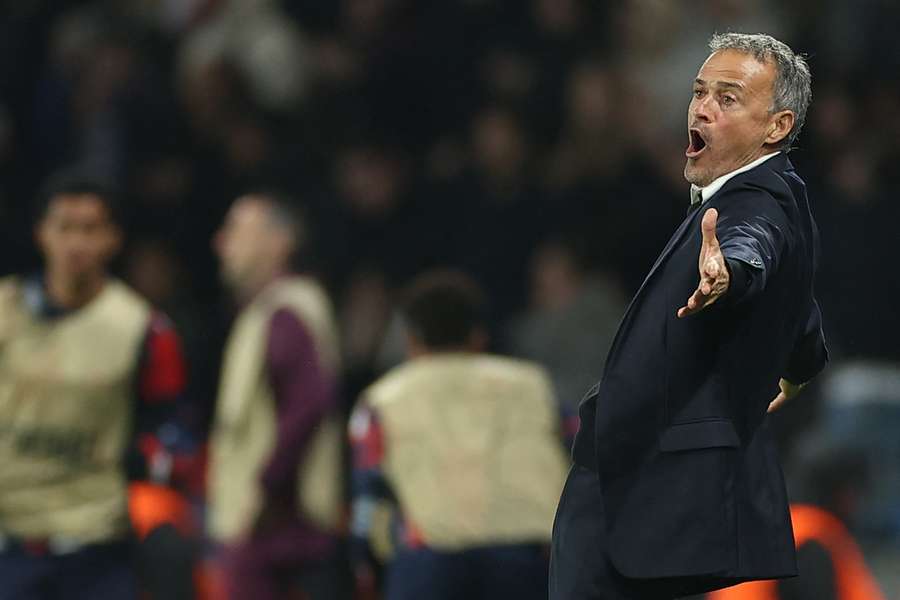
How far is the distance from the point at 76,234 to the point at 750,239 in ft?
10.4

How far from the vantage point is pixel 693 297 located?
3.25 meters

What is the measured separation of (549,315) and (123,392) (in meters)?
3.09

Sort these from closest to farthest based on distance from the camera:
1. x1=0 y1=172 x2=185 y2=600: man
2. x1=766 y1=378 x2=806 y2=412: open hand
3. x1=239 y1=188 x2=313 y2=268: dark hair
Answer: x1=766 y1=378 x2=806 y2=412: open hand
x1=0 y1=172 x2=185 y2=600: man
x1=239 y1=188 x2=313 y2=268: dark hair

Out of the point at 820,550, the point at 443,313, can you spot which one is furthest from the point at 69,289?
the point at 820,550

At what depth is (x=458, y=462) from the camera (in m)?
6.41

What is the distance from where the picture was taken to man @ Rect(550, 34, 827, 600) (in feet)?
11.7

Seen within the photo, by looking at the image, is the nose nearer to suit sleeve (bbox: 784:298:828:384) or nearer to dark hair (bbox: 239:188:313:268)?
suit sleeve (bbox: 784:298:828:384)

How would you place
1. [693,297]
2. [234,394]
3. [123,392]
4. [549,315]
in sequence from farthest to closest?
[549,315]
[234,394]
[123,392]
[693,297]

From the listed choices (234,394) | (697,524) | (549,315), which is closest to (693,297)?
(697,524)

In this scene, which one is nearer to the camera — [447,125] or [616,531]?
[616,531]

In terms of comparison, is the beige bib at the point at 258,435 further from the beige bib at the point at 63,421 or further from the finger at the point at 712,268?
the finger at the point at 712,268

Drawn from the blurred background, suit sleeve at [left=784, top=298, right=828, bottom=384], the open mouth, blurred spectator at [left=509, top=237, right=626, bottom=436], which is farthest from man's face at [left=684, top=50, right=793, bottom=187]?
blurred spectator at [left=509, top=237, right=626, bottom=436]

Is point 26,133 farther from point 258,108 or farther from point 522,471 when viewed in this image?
point 522,471

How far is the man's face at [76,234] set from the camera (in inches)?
239
